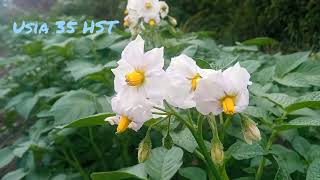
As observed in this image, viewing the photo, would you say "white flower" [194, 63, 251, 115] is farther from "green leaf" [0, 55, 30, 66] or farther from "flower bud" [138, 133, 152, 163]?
"green leaf" [0, 55, 30, 66]

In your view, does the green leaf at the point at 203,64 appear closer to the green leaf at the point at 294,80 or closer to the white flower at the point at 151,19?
the green leaf at the point at 294,80

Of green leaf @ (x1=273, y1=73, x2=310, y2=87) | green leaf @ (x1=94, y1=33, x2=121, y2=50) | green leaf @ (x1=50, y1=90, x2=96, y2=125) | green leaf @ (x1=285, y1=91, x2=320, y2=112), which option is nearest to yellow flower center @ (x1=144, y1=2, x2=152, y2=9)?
green leaf @ (x1=94, y1=33, x2=121, y2=50)

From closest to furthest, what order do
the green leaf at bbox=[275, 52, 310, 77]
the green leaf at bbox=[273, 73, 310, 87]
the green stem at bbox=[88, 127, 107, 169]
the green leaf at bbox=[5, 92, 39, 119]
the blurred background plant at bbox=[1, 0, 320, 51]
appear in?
the green leaf at bbox=[273, 73, 310, 87] → the green leaf at bbox=[275, 52, 310, 77] → the green stem at bbox=[88, 127, 107, 169] → the green leaf at bbox=[5, 92, 39, 119] → the blurred background plant at bbox=[1, 0, 320, 51]

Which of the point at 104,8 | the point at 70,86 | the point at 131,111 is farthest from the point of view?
the point at 104,8

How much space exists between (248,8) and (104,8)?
121 inches

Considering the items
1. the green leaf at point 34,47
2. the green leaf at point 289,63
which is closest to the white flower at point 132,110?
the green leaf at point 289,63

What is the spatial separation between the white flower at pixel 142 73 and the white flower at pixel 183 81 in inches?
0.6

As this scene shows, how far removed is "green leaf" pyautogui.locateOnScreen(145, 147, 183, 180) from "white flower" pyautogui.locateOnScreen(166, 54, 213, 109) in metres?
0.27

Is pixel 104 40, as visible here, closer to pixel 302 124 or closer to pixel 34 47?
pixel 34 47

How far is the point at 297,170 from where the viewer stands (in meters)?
1.18

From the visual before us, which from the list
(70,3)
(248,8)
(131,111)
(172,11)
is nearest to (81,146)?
(131,111)

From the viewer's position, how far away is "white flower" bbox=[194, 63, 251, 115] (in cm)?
78

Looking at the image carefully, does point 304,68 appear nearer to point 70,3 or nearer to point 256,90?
point 256,90

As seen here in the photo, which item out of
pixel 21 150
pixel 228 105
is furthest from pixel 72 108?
pixel 228 105
